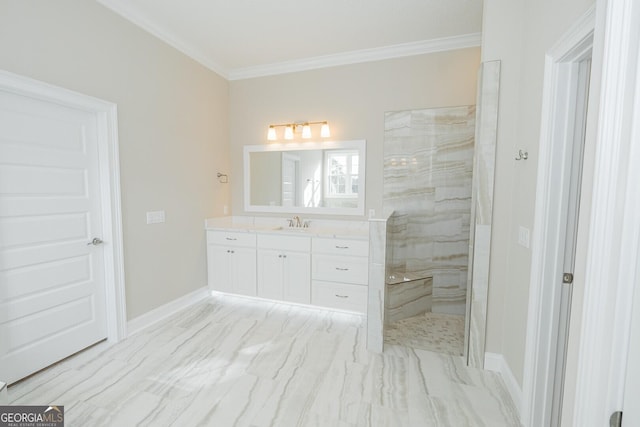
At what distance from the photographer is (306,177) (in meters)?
3.74

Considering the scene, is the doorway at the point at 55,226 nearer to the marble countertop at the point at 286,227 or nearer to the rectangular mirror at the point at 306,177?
the marble countertop at the point at 286,227

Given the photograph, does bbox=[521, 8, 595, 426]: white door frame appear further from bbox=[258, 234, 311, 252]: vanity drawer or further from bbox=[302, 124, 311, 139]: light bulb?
bbox=[302, 124, 311, 139]: light bulb

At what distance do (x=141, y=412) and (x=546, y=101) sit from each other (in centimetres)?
295

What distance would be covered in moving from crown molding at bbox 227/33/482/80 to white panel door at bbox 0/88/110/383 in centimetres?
199

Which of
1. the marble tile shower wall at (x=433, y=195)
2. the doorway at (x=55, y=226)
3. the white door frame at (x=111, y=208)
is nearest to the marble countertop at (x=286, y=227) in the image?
the marble tile shower wall at (x=433, y=195)

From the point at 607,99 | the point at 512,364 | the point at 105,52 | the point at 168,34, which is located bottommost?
the point at 512,364

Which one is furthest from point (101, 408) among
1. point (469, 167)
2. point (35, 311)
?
point (469, 167)

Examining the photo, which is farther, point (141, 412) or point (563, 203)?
point (141, 412)

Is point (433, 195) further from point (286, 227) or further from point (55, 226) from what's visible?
point (55, 226)

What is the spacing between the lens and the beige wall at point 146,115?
2047 millimetres

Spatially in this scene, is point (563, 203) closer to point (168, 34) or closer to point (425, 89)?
point (425, 89)

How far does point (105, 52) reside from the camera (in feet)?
7.99

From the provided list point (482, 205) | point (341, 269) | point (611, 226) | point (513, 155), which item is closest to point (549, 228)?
point (482, 205)

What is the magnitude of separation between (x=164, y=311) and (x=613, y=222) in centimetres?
348
